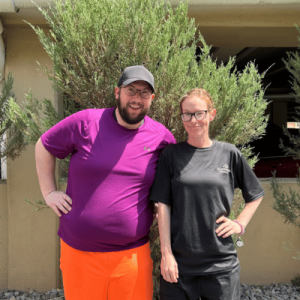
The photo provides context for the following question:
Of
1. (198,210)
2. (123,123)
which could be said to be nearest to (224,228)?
(198,210)

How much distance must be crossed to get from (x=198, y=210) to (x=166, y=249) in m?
0.29

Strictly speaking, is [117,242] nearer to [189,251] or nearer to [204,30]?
[189,251]

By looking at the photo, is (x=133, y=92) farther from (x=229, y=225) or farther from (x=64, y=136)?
(x=229, y=225)

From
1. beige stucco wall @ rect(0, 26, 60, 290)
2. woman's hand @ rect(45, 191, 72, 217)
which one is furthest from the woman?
beige stucco wall @ rect(0, 26, 60, 290)

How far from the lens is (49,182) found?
82.7 inches


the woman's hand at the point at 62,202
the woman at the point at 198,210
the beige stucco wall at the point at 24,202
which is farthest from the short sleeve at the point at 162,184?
the beige stucco wall at the point at 24,202

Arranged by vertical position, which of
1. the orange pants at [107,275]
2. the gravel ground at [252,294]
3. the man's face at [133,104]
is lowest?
the gravel ground at [252,294]

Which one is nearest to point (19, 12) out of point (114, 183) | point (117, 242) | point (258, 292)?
point (114, 183)

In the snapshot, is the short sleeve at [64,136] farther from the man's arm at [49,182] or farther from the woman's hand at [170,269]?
the woman's hand at [170,269]

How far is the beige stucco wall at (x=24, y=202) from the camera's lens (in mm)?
3889

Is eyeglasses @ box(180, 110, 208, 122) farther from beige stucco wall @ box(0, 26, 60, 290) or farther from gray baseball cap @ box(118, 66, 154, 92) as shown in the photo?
beige stucco wall @ box(0, 26, 60, 290)

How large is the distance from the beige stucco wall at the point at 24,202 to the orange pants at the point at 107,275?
2.16m

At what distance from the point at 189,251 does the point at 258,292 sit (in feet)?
9.52

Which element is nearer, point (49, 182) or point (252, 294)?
point (49, 182)
